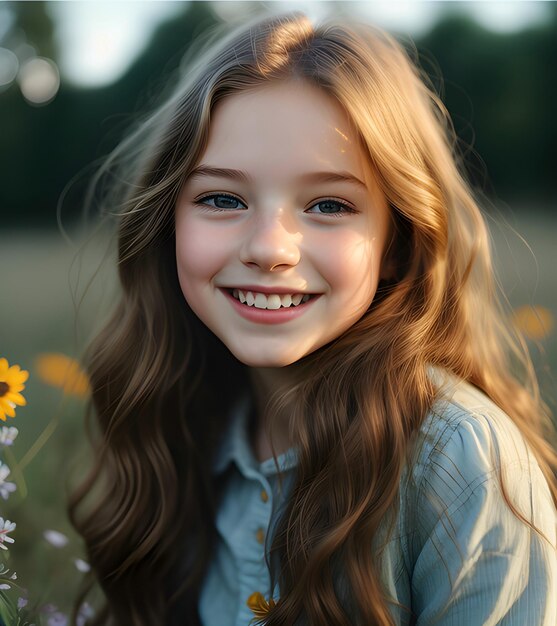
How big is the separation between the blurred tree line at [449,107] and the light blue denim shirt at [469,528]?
7969 mm

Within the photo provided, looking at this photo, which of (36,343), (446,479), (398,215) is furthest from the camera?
(36,343)

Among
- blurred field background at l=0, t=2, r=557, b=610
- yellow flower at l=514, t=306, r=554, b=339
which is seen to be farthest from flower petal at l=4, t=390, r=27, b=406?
blurred field background at l=0, t=2, r=557, b=610

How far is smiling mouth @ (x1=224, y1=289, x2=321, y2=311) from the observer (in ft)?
4.09

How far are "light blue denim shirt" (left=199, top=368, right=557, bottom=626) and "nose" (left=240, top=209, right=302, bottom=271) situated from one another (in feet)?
1.10

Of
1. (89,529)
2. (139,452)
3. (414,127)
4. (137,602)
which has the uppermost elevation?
(414,127)

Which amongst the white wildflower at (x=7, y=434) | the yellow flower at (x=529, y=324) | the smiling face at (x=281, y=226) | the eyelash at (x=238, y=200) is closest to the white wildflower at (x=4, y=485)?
the white wildflower at (x=7, y=434)

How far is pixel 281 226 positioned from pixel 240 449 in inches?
20.8

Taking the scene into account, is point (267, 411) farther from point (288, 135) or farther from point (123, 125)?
point (123, 125)

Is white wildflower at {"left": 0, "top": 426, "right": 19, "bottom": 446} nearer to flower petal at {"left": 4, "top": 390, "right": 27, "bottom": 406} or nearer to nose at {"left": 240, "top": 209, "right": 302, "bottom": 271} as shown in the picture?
flower petal at {"left": 4, "top": 390, "right": 27, "bottom": 406}

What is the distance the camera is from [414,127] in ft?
4.32

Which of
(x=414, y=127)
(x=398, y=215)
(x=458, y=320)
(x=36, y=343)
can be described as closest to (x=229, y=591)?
(x=458, y=320)

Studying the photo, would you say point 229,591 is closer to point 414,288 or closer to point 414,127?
point 414,288

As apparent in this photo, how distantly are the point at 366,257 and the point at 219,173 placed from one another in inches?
10.4

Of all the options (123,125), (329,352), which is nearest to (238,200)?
(329,352)
